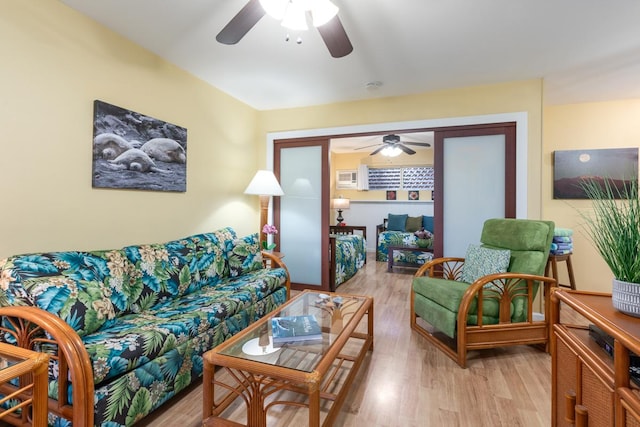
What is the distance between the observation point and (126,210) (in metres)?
2.38

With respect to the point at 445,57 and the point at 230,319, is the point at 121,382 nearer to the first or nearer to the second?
the point at 230,319

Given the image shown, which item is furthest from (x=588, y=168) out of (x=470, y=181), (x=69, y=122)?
(x=69, y=122)

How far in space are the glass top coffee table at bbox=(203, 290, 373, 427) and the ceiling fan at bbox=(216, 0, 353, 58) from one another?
5.66 feet

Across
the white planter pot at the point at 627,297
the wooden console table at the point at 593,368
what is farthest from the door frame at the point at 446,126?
the white planter pot at the point at 627,297

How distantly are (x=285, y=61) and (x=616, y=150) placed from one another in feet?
13.2

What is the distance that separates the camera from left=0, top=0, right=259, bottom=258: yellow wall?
5.68ft

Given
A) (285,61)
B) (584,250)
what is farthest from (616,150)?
(285,61)

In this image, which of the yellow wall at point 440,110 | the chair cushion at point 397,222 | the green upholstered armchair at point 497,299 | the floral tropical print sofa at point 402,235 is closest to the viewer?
the green upholstered armchair at point 497,299

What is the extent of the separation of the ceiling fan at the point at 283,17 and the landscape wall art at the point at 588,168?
3.51 m

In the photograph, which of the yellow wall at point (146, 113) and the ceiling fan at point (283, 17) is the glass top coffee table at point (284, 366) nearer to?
the yellow wall at point (146, 113)

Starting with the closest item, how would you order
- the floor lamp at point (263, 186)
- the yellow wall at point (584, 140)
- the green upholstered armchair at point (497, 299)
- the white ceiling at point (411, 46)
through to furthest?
1. the white ceiling at point (411, 46)
2. the green upholstered armchair at point (497, 299)
3. the floor lamp at point (263, 186)
4. the yellow wall at point (584, 140)

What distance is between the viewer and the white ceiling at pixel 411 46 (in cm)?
200

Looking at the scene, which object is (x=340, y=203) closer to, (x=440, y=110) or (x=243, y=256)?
(x=440, y=110)

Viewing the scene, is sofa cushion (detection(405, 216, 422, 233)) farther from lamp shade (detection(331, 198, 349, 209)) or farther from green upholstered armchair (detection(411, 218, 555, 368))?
green upholstered armchair (detection(411, 218, 555, 368))
